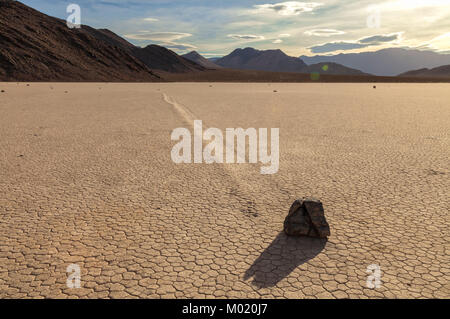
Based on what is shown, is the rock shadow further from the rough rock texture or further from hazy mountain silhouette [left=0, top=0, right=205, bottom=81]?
hazy mountain silhouette [left=0, top=0, right=205, bottom=81]

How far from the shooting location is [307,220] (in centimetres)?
287

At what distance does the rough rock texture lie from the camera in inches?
111

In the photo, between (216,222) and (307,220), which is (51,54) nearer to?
(216,222)

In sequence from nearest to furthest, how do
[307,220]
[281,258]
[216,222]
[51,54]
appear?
[281,258] → [307,220] → [216,222] → [51,54]

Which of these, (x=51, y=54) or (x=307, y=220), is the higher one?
(x=51, y=54)

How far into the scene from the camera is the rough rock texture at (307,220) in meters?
2.82

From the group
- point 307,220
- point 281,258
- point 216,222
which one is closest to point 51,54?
point 216,222

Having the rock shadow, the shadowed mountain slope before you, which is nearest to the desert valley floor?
the rock shadow

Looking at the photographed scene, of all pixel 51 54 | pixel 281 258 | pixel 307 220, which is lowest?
pixel 281 258

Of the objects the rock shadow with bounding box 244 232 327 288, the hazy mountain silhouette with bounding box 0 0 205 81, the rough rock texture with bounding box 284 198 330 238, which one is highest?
the hazy mountain silhouette with bounding box 0 0 205 81

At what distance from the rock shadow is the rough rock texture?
0.18ft

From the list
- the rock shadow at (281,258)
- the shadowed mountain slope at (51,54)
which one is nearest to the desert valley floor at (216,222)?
the rock shadow at (281,258)

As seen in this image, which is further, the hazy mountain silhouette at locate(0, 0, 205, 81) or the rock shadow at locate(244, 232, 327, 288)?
the hazy mountain silhouette at locate(0, 0, 205, 81)

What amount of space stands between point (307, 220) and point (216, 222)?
0.85m
